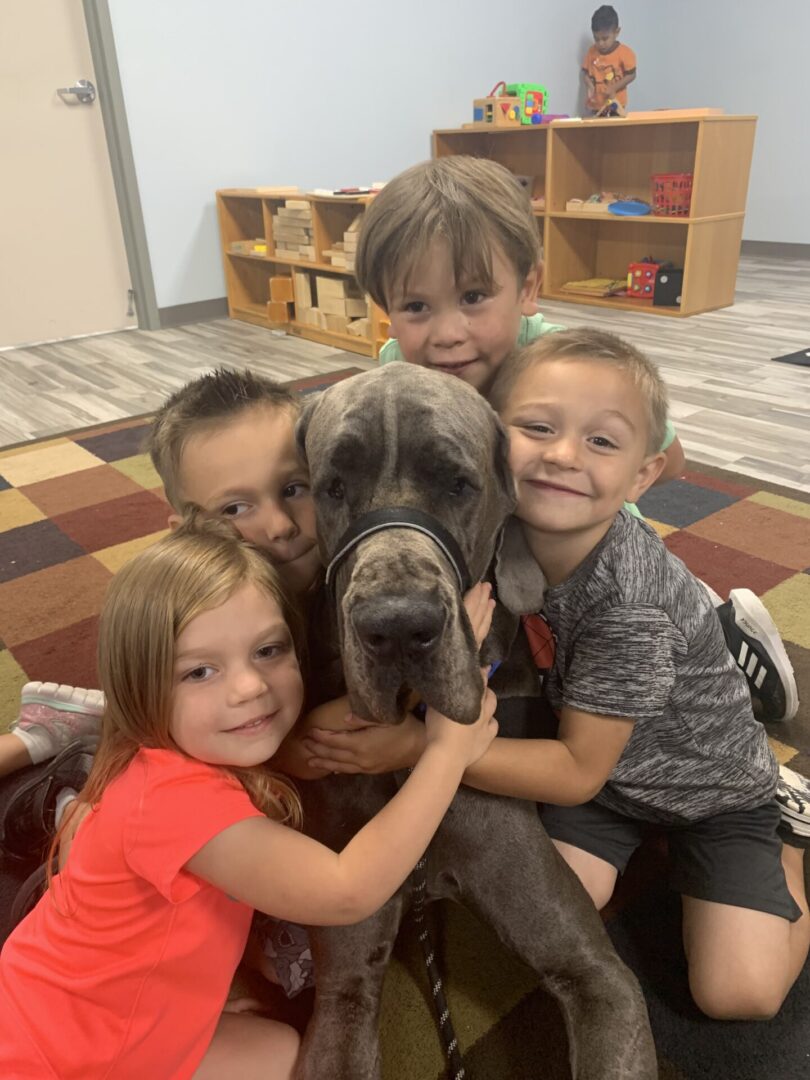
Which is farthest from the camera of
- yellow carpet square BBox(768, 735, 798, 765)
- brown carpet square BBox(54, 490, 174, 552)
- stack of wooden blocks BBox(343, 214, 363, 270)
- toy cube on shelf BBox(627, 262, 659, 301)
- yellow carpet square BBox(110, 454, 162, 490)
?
toy cube on shelf BBox(627, 262, 659, 301)

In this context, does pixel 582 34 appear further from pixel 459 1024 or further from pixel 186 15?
pixel 459 1024

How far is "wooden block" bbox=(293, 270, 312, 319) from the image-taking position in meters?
5.75

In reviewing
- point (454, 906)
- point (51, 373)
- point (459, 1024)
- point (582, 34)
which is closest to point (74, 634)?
point (454, 906)

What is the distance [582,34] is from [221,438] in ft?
28.2

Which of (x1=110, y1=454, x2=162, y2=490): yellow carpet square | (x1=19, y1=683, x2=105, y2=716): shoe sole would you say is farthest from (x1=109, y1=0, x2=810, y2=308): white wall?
(x1=19, y1=683, x2=105, y2=716): shoe sole

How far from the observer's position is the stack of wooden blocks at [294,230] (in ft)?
17.8

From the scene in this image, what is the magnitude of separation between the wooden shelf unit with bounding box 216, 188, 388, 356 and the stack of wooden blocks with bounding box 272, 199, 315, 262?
3 cm

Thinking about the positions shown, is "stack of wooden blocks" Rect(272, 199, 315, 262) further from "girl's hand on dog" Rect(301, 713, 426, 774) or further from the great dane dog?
"girl's hand on dog" Rect(301, 713, 426, 774)

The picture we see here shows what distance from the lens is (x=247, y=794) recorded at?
3.99 feet

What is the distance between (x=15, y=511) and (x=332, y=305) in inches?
112

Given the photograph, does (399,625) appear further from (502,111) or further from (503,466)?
(502,111)

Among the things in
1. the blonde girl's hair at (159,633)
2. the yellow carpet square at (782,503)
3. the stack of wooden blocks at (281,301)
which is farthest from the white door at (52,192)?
the blonde girl's hair at (159,633)

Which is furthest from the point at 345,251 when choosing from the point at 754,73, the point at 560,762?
the point at 754,73

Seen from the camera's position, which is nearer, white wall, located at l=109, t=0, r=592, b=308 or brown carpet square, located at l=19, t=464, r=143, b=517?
brown carpet square, located at l=19, t=464, r=143, b=517
